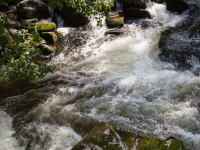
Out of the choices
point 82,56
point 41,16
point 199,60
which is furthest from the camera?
point 41,16

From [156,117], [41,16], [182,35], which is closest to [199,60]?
[182,35]

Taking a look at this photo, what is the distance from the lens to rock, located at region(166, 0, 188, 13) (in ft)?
42.4

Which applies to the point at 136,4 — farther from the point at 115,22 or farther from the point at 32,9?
the point at 32,9

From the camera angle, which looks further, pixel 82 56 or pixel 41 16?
pixel 41 16

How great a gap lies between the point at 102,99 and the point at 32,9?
23.6 feet

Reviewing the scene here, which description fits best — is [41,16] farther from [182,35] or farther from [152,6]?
[182,35]

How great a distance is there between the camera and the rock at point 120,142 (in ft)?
17.5

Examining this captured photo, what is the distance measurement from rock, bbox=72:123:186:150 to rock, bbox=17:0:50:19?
8.77 metres

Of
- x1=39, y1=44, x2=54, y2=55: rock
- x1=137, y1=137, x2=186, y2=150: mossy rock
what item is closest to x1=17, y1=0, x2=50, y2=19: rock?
x1=39, y1=44, x2=54, y2=55: rock

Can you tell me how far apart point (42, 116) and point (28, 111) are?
57 cm

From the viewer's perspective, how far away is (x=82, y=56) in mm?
10359

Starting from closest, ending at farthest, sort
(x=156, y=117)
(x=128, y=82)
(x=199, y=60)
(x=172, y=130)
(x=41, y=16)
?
(x=172, y=130), (x=156, y=117), (x=128, y=82), (x=199, y=60), (x=41, y=16)

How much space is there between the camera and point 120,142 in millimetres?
5477

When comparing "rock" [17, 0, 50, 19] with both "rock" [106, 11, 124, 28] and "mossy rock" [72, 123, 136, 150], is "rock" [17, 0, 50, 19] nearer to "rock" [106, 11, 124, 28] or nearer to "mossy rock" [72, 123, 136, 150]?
"rock" [106, 11, 124, 28]
